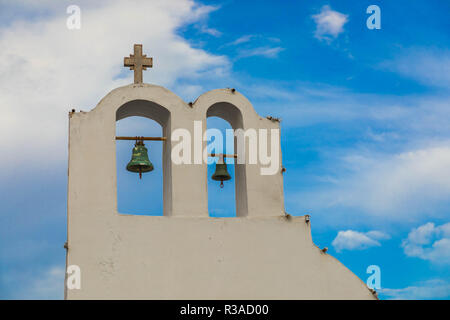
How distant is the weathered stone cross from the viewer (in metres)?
15.2

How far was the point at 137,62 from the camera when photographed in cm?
1530

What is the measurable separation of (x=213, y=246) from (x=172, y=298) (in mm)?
1151

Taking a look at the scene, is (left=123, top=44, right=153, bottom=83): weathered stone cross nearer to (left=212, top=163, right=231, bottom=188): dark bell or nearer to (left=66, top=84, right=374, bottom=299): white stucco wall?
(left=66, top=84, right=374, bottom=299): white stucco wall

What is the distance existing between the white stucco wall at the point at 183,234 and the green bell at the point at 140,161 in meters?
0.34

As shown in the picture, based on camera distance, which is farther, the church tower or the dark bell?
the dark bell

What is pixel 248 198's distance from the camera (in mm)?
14953

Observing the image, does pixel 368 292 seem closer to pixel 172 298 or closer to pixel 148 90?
pixel 172 298

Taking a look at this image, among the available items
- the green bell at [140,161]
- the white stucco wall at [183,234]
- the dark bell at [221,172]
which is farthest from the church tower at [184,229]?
the green bell at [140,161]

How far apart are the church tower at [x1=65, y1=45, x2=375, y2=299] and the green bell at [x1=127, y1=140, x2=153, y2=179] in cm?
33

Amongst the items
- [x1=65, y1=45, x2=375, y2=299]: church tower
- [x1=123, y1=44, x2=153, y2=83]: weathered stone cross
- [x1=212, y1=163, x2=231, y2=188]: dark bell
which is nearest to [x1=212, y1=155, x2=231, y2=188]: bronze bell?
[x1=212, y1=163, x2=231, y2=188]: dark bell
